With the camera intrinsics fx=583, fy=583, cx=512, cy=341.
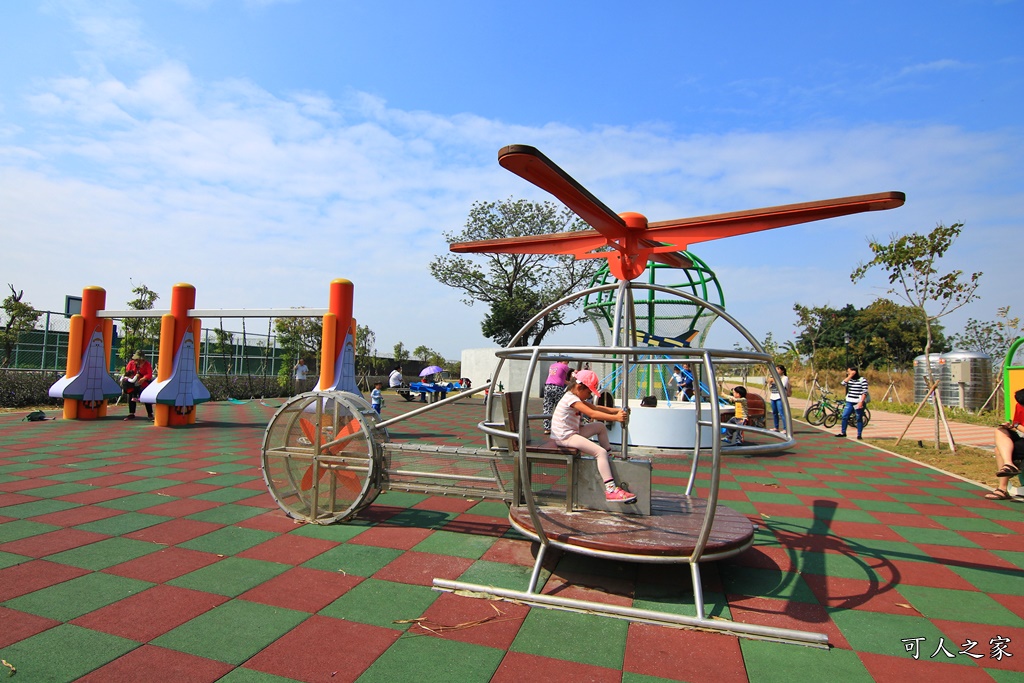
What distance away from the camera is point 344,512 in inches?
184

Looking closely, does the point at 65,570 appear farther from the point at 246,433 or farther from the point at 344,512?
the point at 246,433

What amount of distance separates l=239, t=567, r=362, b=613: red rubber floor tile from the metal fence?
12.4 meters

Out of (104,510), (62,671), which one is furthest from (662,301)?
(62,671)

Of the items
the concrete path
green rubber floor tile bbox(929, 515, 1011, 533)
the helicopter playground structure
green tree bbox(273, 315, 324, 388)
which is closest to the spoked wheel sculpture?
the helicopter playground structure

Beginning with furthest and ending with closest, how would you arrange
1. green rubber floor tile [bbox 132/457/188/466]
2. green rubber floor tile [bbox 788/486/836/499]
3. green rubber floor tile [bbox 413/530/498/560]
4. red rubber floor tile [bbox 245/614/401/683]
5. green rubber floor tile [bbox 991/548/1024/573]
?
green rubber floor tile [bbox 132/457/188/466] < green rubber floor tile [bbox 788/486/836/499] < green rubber floor tile [bbox 991/548/1024/573] < green rubber floor tile [bbox 413/530/498/560] < red rubber floor tile [bbox 245/614/401/683]

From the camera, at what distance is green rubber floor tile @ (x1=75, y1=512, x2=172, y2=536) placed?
14.5ft

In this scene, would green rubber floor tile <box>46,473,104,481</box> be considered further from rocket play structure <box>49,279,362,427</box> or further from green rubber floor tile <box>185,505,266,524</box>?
rocket play structure <box>49,279,362,427</box>

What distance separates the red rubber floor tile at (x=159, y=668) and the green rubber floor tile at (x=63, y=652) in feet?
0.19

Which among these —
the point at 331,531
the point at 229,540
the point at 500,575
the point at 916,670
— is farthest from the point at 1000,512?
the point at 229,540

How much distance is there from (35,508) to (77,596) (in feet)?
7.70

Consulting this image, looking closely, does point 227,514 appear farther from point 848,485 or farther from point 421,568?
point 848,485

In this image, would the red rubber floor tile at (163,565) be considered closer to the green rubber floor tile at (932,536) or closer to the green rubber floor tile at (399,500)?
the green rubber floor tile at (399,500)

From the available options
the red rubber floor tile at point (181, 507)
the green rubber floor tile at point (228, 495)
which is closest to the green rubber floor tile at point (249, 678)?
the red rubber floor tile at point (181, 507)

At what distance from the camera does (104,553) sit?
391 centimetres
